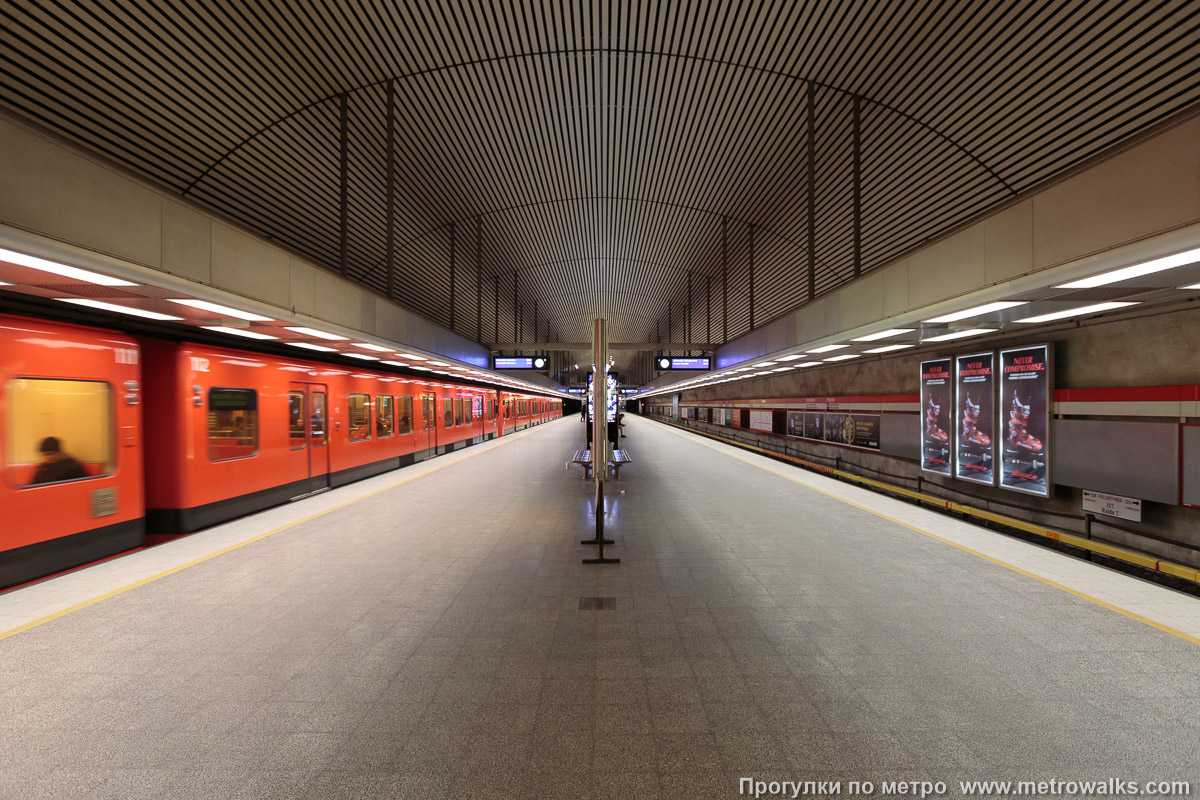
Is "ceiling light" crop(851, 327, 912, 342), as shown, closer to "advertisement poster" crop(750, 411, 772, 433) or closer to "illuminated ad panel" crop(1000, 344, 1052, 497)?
"illuminated ad panel" crop(1000, 344, 1052, 497)

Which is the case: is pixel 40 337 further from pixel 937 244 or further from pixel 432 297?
pixel 432 297

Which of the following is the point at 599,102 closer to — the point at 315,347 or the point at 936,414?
the point at 315,347

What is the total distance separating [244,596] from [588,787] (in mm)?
3500

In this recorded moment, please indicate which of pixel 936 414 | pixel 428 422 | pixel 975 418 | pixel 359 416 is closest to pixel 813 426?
pixel 936 414

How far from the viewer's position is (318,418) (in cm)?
814

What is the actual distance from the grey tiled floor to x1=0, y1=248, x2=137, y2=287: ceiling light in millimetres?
2446

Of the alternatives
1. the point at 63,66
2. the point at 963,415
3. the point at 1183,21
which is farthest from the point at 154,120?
the point at 963,415

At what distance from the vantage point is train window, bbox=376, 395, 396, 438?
1036 centimetres

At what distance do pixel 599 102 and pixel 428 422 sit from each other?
370 inches

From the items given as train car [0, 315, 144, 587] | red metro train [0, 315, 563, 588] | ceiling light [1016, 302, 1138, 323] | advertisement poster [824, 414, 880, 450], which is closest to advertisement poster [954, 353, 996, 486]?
ceiling light [1016, 302, 1138, 323]

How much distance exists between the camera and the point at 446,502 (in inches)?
295

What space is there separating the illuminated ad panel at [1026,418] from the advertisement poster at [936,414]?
37.7 inches

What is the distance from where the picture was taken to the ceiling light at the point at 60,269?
269 cm

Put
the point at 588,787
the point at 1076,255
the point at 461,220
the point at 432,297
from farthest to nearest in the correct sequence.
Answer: the point at 432,297
the point at 461,220
the point at 1076,255
the point at 588,787
